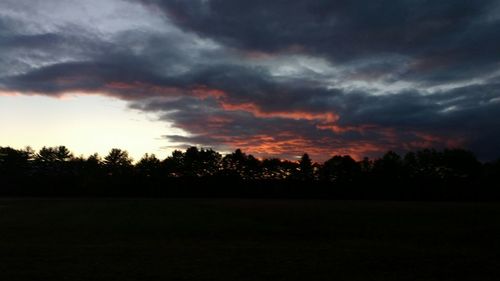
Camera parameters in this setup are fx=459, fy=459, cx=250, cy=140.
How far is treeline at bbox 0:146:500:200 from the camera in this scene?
131m

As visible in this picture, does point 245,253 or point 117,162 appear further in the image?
point 117,162

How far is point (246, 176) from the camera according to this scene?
178m

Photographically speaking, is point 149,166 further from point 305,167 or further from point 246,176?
point 305,167

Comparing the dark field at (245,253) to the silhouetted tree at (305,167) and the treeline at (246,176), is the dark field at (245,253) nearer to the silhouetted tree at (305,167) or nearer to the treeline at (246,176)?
the treeline at (246,176)

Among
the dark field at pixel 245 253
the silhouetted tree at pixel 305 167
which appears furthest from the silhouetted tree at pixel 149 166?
the dark field at pixel 245 253

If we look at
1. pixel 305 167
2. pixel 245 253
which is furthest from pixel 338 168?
pixel 245 253

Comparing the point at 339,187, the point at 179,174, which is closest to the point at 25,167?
the point at 179,174

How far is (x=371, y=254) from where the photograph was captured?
19.8 meters

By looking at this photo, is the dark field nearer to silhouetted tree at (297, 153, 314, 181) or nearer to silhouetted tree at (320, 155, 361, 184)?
silhouetted tree at (320, 155, 361, 184)

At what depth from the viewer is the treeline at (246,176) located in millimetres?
131125

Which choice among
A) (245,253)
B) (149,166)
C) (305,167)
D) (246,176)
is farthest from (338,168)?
(245,253)

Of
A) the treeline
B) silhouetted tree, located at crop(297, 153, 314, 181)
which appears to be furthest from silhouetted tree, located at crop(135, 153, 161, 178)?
silhouetted tree, located at crop(297, 153, 314, 181)

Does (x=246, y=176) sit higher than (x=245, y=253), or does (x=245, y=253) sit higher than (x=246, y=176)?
(x=246, y=176)

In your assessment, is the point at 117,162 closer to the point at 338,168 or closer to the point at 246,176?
the point at 246,176
